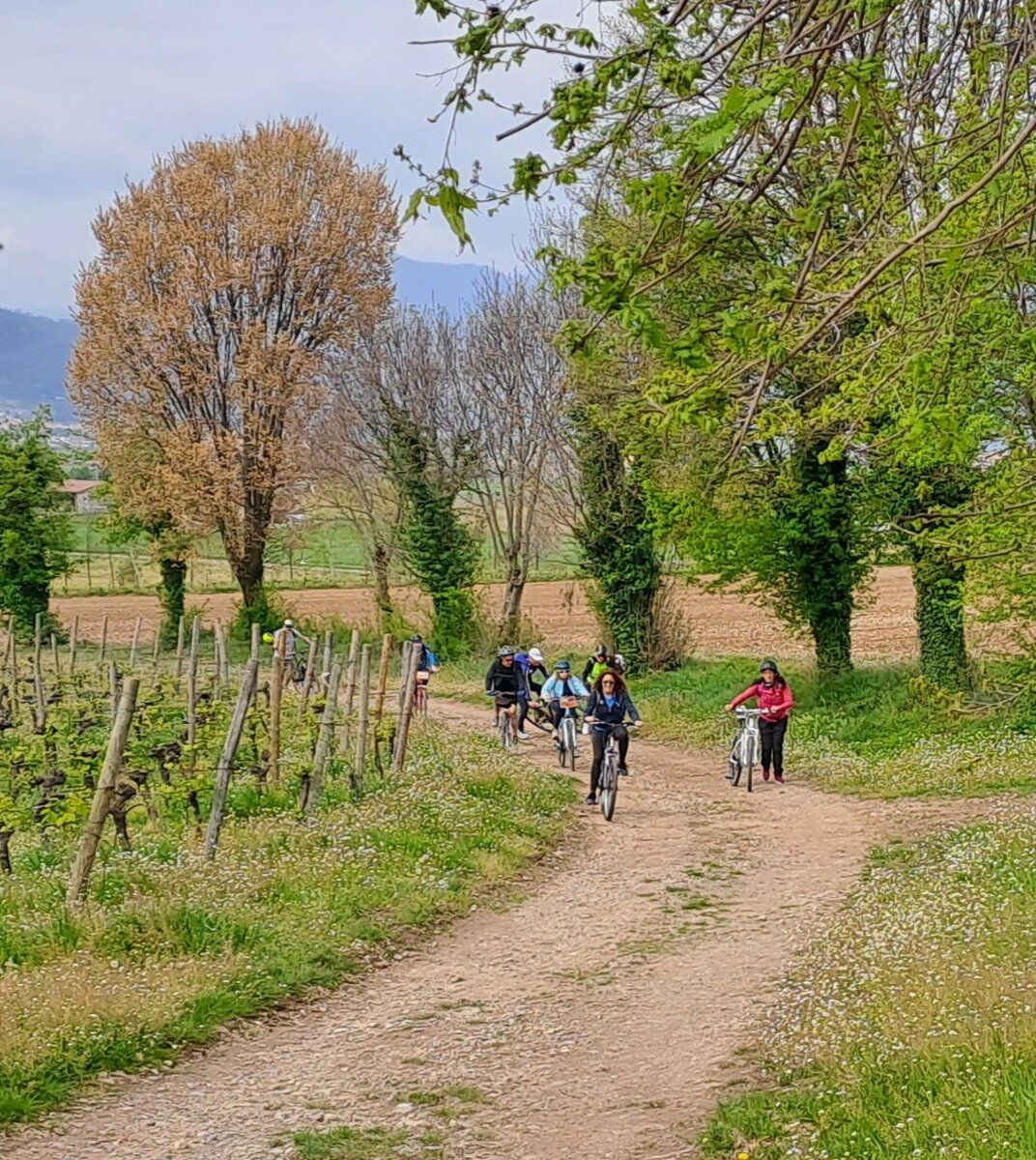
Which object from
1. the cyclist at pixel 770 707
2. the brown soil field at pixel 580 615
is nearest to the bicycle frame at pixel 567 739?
the cyclist at pixel 770 707

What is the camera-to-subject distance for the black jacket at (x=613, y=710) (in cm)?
1545

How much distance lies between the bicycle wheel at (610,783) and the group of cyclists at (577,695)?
0.50 feet

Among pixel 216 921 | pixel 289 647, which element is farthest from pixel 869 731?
pixel 216 921

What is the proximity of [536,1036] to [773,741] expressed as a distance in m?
10.6

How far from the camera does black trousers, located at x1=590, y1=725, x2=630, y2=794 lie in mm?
15328

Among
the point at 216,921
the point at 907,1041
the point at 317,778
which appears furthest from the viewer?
the point at 317,778

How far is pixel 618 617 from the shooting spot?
98.1ft

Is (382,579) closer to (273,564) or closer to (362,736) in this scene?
(273,564)

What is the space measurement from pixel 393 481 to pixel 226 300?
8.86 m

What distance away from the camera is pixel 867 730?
827 inches

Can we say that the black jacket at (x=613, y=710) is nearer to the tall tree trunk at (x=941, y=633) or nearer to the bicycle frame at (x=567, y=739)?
the bicycle frame at (x=567, y=739)

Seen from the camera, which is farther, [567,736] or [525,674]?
[525,674]

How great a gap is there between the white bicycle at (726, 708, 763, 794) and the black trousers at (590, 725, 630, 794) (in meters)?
2.56

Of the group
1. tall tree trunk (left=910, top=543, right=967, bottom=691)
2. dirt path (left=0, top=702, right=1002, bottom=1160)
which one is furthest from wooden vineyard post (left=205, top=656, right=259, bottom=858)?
tall tree trunk (left=910, top=543, right=967, bottom=691)
